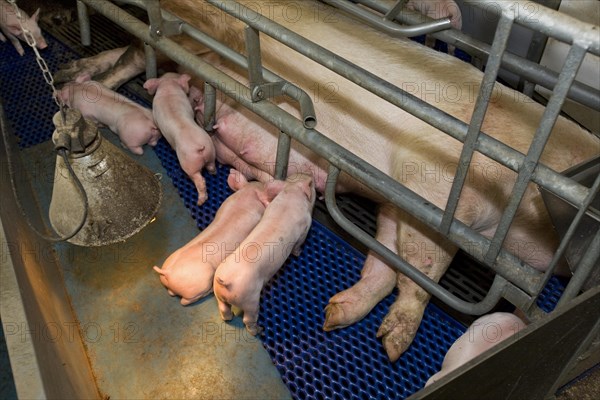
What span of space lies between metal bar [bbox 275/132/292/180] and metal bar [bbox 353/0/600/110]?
21.8 inches

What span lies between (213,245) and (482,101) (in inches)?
42.7

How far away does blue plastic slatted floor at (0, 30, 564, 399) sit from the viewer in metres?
1.93

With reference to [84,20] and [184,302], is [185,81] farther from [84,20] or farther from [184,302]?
[184,302]

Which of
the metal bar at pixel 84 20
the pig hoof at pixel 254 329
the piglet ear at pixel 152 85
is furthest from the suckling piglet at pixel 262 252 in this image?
the metal bar at pixel 84 20

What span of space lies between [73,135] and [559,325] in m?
1.50

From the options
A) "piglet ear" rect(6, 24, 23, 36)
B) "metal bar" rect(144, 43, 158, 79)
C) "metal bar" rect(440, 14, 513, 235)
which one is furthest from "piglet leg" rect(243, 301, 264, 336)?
"piglet ear" rect(6, 24, 23, 36)

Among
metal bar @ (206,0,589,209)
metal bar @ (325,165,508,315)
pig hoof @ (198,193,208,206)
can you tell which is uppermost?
metal bar @ (206,0,589,209)

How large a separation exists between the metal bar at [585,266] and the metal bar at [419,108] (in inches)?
4.4

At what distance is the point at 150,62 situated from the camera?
273 cm

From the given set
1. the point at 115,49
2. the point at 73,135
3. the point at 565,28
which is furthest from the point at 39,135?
the point at 565,28

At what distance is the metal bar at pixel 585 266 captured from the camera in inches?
52.5

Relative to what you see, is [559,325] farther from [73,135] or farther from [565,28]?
[73,135]

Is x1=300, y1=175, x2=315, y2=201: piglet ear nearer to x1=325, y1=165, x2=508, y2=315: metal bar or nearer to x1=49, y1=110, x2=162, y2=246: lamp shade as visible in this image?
x1=325, y1=165, x2=508, y2=315: metal bar

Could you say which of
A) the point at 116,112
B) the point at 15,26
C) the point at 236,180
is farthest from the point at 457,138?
the point at 15,26
